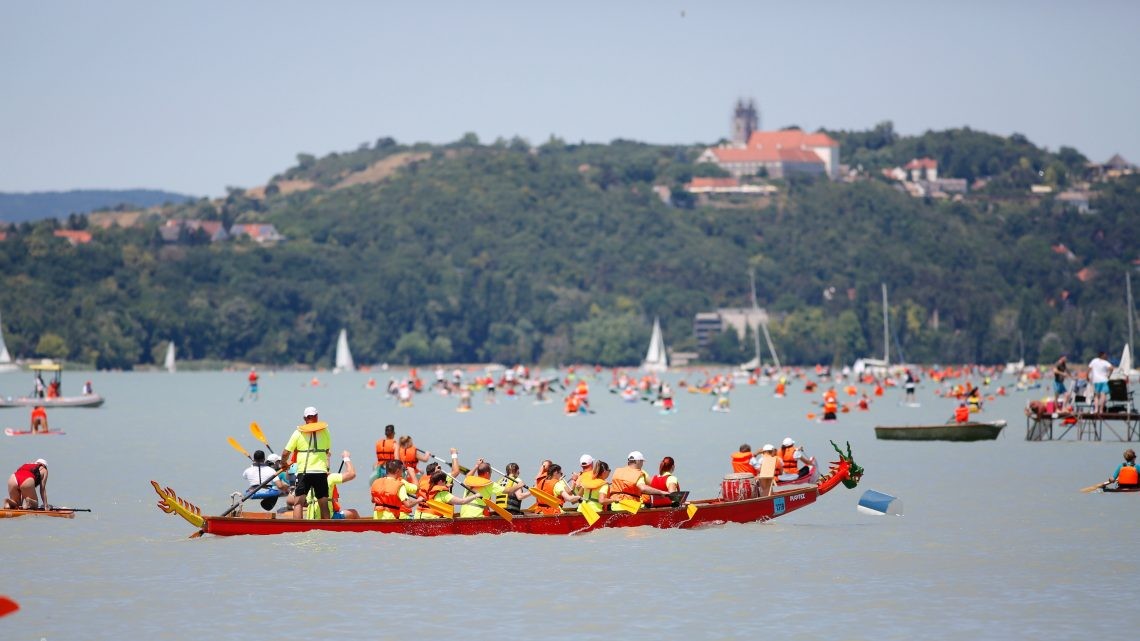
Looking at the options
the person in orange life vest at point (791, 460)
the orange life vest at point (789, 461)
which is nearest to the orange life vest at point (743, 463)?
the person in orange life vest at point (791, 460)

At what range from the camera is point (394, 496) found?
36094 mm

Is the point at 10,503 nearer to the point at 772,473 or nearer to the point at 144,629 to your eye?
the point at 144,629

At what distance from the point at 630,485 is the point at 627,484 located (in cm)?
6

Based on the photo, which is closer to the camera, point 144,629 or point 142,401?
point 144,629

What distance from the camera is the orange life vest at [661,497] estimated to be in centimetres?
3741

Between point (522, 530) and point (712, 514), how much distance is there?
4.12 metres

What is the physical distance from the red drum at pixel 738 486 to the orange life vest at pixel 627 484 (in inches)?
112

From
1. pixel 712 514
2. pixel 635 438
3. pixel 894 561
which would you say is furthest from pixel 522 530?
pixel 635 438

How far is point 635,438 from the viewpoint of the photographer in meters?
76.7

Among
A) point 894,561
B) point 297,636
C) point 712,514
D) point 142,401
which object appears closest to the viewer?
point 297,636

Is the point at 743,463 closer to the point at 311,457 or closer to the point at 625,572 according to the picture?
the point at 625,572

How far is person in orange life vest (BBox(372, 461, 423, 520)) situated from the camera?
36062 millimetres

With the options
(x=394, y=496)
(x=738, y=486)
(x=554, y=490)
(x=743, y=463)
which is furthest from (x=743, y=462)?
(x=394, y=496)

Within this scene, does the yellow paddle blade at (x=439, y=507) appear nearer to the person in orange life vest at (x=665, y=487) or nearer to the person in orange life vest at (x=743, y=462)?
the person in orange life vest at (x=665, y=487)
